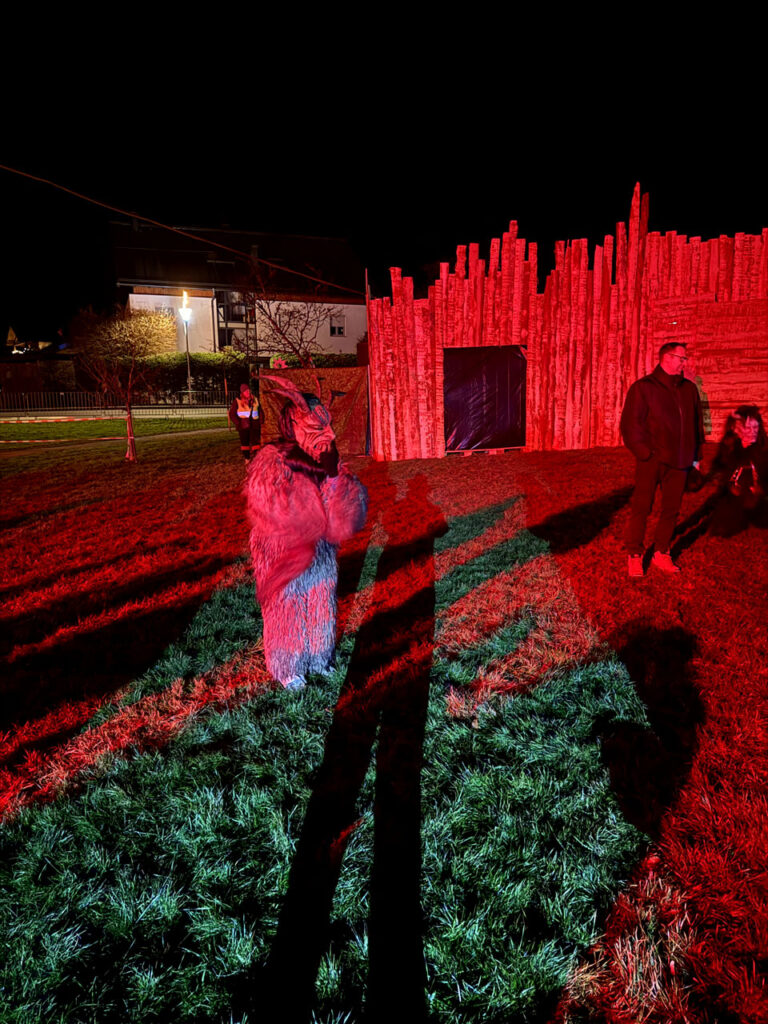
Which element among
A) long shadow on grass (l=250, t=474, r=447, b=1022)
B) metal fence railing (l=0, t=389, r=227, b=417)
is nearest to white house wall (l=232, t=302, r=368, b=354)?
metal fence railing (l=0, t=389, r=227, b=417)

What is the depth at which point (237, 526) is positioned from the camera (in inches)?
290

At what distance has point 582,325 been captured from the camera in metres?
12.1

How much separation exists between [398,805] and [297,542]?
1329mm

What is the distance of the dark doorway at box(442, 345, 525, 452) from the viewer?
12289 millimetres

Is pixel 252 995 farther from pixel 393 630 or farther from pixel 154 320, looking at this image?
pixel 154 320

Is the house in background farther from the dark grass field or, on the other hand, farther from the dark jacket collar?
the dark grass field

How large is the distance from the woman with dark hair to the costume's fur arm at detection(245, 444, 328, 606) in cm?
457

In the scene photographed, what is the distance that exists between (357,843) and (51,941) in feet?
3.38

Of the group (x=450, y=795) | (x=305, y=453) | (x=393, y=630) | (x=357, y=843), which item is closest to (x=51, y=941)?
(x=357, y=843)

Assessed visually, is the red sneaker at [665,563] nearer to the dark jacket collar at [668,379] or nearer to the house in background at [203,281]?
the dark jacket collar at [668,379]

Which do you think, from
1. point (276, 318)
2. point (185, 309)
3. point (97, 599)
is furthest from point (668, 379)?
point (185, 309)

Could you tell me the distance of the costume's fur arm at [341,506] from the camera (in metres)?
3.08

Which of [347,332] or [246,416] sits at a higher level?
[347,332]

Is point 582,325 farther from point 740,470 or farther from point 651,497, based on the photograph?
point 651,497
